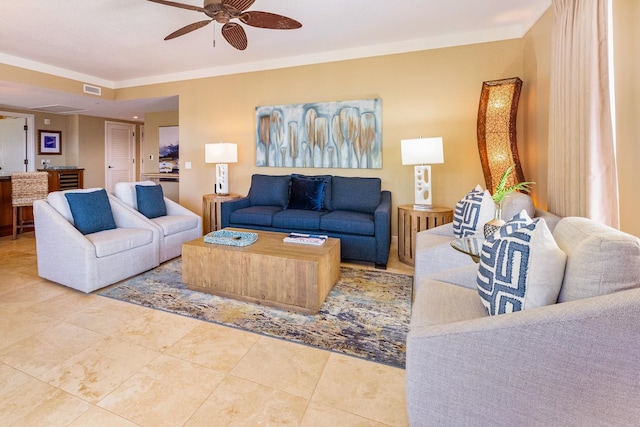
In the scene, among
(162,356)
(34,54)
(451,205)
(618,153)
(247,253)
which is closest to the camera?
(162,356)

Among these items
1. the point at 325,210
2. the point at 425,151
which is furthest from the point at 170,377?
the point at 425,151

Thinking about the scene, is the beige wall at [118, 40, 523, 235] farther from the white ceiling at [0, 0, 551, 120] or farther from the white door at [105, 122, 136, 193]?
the white door at [105, 122, 136, 193]

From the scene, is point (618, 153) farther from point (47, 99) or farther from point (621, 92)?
point (47, 99)

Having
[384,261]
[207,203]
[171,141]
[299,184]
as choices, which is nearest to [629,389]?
[384,261]

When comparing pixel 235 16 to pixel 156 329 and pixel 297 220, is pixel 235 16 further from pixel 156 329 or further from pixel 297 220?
pixel 156 329

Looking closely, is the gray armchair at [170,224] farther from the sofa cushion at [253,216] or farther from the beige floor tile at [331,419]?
the beige floor tile at [331,419]

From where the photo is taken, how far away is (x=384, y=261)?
3418 mm

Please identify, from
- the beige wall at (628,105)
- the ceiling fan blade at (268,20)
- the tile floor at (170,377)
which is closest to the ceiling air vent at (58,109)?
the tile floor at (170,377)

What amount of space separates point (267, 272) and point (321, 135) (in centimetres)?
252

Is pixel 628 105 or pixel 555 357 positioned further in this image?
pixel 628 105

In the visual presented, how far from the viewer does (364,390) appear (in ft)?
5.28

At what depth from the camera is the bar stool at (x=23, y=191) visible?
4695 millimetres

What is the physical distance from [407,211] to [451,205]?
84cm

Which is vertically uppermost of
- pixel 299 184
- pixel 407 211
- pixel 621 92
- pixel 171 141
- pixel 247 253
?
pixel 171 141
